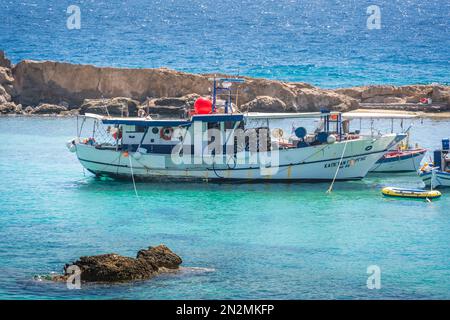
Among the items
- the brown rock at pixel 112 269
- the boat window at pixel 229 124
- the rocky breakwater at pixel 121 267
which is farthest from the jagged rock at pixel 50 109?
the brown rock at pixel 112 269

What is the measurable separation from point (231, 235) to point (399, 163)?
17.0 metres

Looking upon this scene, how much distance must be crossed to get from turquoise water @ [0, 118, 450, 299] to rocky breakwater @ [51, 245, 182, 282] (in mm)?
439

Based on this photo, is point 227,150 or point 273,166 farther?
point 227,150

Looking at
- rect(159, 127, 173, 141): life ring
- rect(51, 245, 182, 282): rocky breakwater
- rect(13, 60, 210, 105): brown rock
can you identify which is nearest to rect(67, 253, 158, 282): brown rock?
rect(51, 245, 182, 282): rocky breakwater

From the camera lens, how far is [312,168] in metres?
46.3

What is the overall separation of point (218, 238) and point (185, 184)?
1187 cm

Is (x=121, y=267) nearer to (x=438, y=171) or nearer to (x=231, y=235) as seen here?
(x=231, y=235)

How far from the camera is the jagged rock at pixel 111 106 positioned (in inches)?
2695

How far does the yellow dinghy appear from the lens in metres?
42.5

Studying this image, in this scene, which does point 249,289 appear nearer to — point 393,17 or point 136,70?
point 136,70

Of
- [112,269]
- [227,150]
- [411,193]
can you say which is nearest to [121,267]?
[112,269]

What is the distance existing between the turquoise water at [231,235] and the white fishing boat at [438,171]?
166cm

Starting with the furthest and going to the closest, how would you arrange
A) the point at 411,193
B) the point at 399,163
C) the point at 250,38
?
the point at 250,38, the point at 399,163, the point at 411,193

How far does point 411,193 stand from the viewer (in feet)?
141
